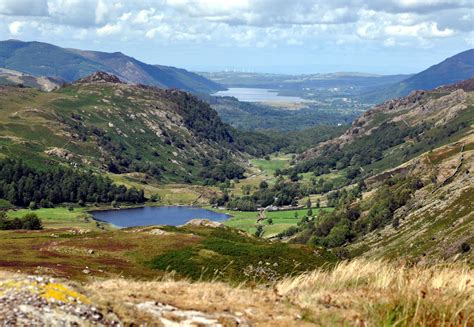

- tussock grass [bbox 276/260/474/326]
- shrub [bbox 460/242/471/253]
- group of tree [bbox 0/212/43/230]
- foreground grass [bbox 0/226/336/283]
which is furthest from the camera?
group of tree [bbox 0/212/43/230]

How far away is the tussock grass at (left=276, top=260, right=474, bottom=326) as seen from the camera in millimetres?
14055

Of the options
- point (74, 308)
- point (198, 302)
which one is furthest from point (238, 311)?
point (74, 308)

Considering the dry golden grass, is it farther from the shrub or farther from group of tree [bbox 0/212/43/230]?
group of tree [bbox 0/212/43/230]

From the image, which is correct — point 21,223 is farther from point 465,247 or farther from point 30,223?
point 465,247

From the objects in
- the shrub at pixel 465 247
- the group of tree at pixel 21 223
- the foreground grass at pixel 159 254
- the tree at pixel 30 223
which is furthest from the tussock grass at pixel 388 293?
the tree at pixel 30 223

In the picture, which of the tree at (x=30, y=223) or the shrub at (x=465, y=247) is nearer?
the shrub at (x=465, y=247)

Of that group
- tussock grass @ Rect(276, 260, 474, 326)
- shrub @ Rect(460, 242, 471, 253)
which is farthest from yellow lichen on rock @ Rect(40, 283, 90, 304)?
shrub @ Rect(460, 242, 471, 253)

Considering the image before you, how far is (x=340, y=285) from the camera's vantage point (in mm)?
17984

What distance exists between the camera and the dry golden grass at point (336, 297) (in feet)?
46.5

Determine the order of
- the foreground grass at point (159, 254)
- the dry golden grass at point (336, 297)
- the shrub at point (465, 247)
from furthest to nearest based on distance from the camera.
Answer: the shrub at point (465, 247) < the foreground grass at point (159, 254) < the dry golden grass at point (336, 297)

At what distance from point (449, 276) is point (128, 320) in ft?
34.1

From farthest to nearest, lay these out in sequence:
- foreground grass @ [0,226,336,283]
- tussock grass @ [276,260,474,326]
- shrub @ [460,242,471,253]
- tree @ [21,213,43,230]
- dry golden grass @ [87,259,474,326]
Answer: tree @ [21,213,43,230] → shrub @ [460,242,471,253] → foreground grass @ [0,226,336,283] → dry golden grass @ [87,259,474,326] → tussock grass @ [276,260,474,326]

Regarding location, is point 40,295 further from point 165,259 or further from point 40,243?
point 40,243

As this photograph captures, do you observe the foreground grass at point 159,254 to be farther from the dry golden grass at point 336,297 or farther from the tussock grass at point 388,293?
the dry golden grass at point 336,297
